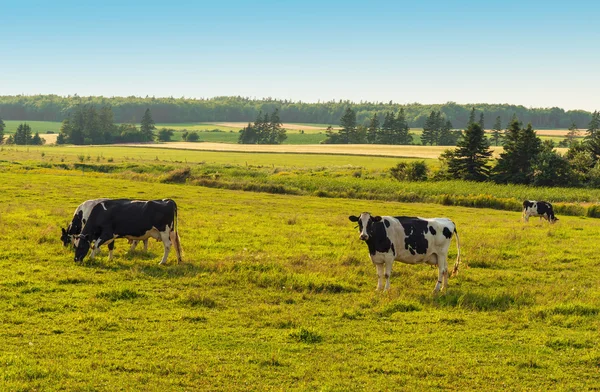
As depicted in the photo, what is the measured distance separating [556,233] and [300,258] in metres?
15.1

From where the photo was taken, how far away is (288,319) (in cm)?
1288

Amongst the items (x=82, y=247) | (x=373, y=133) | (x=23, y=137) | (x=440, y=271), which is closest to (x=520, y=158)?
(x=440, y=271)

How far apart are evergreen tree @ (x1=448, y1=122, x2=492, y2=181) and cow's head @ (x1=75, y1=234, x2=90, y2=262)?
60603mm

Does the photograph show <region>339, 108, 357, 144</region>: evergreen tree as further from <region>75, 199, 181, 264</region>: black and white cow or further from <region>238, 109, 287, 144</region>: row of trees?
<region>75, 199, 181, 264</region>: black and white cow

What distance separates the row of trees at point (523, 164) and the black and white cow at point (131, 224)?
194 feet

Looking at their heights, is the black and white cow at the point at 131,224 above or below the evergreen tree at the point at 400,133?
below

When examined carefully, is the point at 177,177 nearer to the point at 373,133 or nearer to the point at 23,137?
the point at 23,137

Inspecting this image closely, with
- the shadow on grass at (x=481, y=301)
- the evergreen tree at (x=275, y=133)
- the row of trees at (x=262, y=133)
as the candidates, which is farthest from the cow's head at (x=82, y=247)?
the evergreen tree at (x=275, y=133)

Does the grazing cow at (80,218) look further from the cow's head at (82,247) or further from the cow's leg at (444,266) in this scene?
the cow's leg at (444,266)

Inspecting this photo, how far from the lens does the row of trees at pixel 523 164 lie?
69.8m

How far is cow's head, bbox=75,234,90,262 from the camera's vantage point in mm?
18172

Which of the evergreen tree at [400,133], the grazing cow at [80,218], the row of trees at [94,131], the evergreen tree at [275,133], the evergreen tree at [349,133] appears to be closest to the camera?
the grazing cow at [80,218]

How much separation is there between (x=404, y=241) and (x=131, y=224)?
28.8ft

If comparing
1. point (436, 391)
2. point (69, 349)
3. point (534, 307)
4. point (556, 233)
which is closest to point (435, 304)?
point (534, 307)
